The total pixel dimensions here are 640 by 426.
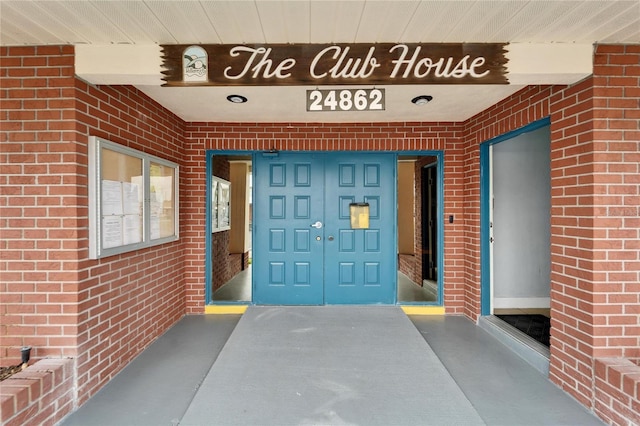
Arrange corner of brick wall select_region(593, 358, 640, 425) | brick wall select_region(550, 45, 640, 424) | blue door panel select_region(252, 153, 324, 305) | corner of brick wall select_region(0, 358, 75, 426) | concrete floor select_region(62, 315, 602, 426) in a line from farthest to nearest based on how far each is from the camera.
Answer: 1. blue door panel select_region(252, 153, 324, 305)
2. brick wall select_region(550, 45, 640, 424)
3. concrete floor select_region(62, 315, 602, 426)
4. corner of brick wall select_region(593, 358, 640, 425)
5. corner of brick wall select_region(0, 358, 75, 426)

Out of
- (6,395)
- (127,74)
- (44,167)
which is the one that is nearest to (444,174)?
(127,74)

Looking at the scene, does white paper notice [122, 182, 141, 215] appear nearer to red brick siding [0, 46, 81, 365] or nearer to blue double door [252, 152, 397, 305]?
red brick siding [0, 46, 81, 365]

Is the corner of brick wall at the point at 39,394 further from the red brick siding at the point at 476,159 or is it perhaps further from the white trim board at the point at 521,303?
the white trim board at the point at 521,303

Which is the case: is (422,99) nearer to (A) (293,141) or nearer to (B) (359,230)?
(A) (293,141)

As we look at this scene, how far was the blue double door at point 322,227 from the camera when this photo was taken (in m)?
4.52

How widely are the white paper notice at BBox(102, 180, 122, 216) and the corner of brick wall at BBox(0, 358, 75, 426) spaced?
122 cm

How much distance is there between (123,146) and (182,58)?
108 centimetres

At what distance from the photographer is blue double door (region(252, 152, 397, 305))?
14.8 ft

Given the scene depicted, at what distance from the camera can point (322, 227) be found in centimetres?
454

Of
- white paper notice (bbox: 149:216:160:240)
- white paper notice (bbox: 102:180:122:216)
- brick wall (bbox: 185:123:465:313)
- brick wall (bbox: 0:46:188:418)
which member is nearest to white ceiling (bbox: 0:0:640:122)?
brick wall (bbox: 0:46:188:418)

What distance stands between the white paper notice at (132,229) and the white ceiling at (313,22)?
1244 mm

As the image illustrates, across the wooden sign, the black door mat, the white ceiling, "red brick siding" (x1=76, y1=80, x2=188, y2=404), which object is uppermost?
the white ceiling

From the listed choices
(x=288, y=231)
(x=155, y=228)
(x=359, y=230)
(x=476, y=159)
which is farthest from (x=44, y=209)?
(x=476, y=159)

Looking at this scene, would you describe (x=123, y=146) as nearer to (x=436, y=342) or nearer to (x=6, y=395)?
(x=6, y=395)
